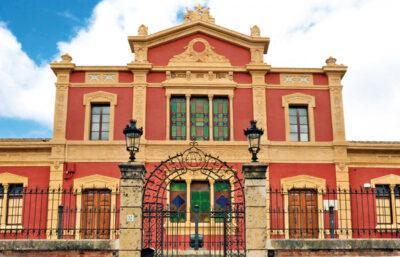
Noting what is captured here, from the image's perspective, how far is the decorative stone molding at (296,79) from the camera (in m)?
22.8

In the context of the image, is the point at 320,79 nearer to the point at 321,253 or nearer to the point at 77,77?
the point at 77,77

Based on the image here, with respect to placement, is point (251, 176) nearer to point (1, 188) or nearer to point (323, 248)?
point (323, 248)

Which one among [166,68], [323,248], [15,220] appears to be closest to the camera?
[323,248]

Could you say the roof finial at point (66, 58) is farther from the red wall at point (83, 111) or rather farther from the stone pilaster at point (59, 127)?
the red wall at point (83, 111)

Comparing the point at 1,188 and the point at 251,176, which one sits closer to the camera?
the point at 251,176

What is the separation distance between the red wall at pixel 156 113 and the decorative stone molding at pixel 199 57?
1478 millimetres

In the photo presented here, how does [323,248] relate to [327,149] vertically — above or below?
below

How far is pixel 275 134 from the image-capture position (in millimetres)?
22125

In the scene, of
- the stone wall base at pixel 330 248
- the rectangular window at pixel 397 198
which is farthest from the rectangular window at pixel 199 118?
the stone wall base at pixel 330 248

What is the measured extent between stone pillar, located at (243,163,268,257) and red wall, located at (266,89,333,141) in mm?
10660

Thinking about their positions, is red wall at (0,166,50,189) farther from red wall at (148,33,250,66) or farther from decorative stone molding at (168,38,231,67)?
Answer: decorative stone molding at (168,38,231,67)

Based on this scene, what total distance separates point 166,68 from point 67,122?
5.02m

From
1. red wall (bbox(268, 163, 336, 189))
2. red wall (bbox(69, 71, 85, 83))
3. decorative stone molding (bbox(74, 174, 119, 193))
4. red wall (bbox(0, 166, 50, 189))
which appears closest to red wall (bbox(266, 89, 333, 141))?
red wall (bbox(268, 163, 336, 189))

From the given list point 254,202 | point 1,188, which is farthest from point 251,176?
point 1,188
